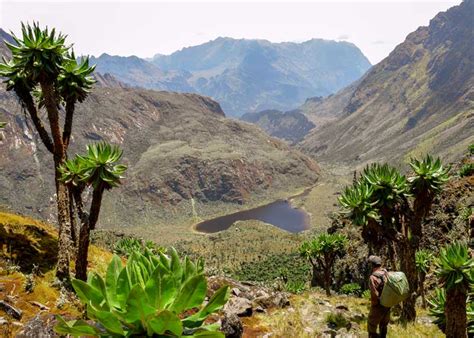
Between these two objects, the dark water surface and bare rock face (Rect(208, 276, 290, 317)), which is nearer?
bare rock face (Rect(208, 276, 290, 317))

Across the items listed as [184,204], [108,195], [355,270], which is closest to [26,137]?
[108,195]

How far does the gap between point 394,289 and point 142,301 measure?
6330 mm

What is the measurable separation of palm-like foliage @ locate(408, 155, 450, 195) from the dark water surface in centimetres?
11134

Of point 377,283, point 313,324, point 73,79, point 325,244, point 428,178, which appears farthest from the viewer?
point 325,244

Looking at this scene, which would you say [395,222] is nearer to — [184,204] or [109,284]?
[109,284]

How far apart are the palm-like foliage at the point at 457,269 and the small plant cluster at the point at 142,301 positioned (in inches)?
266

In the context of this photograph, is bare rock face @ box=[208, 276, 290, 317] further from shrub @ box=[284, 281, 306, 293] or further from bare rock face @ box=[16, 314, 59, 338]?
shrub @ box=[284, 281, 306, 293]

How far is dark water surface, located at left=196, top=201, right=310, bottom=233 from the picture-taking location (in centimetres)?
12712

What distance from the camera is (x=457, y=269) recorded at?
28.5 ft

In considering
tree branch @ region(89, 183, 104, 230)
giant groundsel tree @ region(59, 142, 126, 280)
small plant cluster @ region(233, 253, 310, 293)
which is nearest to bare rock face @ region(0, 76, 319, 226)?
small plant cluster @ region(233, 253, 310, 293)

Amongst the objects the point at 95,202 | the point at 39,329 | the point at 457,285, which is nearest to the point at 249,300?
the point at 95,202

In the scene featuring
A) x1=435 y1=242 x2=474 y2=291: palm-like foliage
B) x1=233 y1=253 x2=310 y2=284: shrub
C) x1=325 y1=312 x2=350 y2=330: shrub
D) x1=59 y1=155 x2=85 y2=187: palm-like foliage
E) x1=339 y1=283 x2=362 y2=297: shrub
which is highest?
x1=59 y1=155 x2=85 y2=187: palm-like foliage

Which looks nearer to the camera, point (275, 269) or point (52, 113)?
point (52, 113)

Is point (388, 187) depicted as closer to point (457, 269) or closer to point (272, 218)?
point (457, 269)
